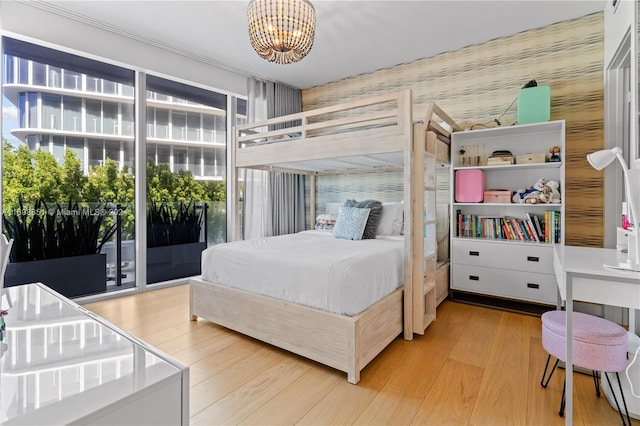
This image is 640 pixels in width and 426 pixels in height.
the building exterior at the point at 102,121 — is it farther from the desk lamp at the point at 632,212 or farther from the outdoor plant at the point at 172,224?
the desk lamp at the point at 632,212

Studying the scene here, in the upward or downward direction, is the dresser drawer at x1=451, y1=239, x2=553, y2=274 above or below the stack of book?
below

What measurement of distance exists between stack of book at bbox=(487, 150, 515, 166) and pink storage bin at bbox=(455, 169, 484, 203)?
13 centimetres

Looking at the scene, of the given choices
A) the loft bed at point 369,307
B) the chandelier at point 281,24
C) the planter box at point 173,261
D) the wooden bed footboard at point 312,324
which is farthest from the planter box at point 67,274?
the chandelier at point 281,24

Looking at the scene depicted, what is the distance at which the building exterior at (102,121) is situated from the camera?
2.77 meters

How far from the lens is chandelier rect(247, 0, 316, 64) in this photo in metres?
2.07

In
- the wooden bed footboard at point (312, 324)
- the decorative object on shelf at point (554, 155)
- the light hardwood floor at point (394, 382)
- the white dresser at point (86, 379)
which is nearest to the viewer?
the white dresser at point (86, 379)

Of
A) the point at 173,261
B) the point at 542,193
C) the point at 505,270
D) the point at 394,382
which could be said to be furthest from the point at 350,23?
the point at 173,261

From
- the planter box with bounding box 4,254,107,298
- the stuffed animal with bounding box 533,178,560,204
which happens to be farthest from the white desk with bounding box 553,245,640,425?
the planter box with bounding box 4,254,107,298

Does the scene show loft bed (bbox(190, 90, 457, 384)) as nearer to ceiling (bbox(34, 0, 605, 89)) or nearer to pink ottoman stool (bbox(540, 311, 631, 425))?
pink ottoman stool (bbox(540, 311, 631, 425))

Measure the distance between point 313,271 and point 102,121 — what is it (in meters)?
2.75

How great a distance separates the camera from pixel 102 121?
3.18m

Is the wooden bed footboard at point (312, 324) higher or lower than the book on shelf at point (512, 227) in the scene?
lower

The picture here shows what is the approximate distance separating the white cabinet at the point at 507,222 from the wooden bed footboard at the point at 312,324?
113 centimetres

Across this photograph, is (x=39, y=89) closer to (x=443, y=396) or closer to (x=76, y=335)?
(x=76, y=335)
